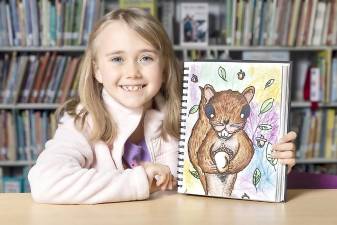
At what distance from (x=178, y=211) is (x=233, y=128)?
199mm

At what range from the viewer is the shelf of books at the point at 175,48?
9.76ft

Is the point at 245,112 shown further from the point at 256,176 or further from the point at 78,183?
the point at 78,183

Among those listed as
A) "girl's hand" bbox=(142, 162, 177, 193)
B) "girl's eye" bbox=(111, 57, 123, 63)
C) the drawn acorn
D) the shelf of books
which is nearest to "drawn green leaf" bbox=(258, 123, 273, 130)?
the drawn acorn

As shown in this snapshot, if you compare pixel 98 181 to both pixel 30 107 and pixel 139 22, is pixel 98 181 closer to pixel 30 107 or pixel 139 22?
pixel 139 22

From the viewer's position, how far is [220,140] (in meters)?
1.14

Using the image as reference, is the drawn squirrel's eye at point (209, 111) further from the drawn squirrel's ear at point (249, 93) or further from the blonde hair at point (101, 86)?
the blonde hair at point (101, 86)

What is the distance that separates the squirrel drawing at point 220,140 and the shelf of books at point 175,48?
186 centimetres

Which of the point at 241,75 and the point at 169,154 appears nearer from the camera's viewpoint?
the point at 241,75

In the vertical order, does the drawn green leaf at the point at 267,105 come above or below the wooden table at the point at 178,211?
above

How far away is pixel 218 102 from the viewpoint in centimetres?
114

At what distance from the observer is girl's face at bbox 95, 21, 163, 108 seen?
4.07ft

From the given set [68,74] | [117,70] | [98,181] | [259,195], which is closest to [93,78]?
[117,70]

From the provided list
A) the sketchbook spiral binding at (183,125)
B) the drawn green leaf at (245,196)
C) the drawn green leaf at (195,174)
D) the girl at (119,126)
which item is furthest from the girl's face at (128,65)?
the drawn green leaf at (245,196)

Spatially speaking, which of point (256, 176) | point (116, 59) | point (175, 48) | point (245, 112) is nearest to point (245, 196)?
point (256, 176)
